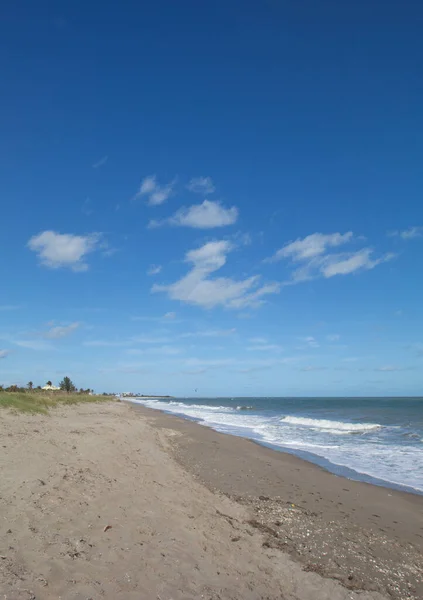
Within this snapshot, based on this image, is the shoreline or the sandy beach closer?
the sandy beach

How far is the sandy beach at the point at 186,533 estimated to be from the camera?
16.5 feet

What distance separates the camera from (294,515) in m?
8.85

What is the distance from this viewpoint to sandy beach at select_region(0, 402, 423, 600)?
5.04m

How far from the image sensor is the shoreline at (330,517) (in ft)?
20.8

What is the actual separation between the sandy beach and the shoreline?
0.12ft

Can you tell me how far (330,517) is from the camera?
8984mm

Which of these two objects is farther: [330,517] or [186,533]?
[330,517]

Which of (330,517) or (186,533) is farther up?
(186,533)

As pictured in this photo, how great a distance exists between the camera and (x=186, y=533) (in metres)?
6.82

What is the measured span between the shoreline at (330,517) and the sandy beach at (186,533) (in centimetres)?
4

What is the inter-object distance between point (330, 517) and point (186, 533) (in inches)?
159

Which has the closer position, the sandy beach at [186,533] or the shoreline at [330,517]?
the sandy beach at [186,533]

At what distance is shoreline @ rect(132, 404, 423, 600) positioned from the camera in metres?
6.34

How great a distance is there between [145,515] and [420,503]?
8.01 meters
